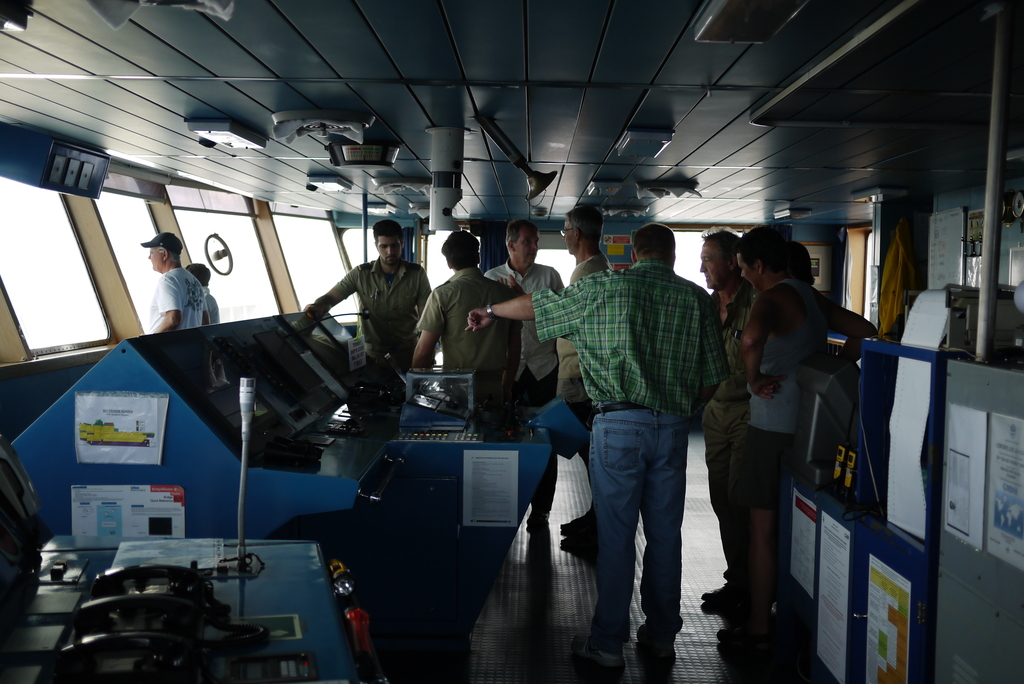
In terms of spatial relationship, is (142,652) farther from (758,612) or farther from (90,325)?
(90,325)

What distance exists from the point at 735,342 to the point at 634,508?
950 mm

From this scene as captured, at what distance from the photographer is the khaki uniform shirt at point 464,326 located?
118 inches

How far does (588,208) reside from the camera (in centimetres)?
319

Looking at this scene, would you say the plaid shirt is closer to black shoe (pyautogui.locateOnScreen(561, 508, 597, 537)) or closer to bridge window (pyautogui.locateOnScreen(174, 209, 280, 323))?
black shoe (pyautogui.locateOnScreen(561, 508, 597, 537))

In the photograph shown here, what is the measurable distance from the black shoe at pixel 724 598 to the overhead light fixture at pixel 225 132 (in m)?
3.73

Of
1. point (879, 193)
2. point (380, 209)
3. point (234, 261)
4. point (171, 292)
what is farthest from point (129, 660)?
point (380, 209)

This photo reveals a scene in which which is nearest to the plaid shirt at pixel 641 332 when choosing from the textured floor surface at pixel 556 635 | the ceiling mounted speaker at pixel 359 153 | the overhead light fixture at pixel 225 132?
the textured floor surface at pixel 556 635

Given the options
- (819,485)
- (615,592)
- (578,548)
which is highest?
(819,485)

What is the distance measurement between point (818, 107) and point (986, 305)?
97.0 inches

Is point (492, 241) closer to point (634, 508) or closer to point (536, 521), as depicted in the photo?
point (536, 521)

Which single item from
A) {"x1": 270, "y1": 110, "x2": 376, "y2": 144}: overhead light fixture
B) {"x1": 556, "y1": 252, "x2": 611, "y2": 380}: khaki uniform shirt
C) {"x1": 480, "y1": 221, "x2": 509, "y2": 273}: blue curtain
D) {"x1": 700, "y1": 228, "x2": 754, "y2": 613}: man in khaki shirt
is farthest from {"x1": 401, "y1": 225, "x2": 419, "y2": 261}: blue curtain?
{"x1": 700, "y1": 228, "x2": 754, "y2": 613}: man in khaki shirt

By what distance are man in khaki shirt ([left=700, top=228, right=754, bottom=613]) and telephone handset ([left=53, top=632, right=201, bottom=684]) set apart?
2319 millimetres

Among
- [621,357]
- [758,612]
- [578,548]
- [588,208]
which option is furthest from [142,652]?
[578,548]

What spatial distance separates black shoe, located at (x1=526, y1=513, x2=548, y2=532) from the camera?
387cm
